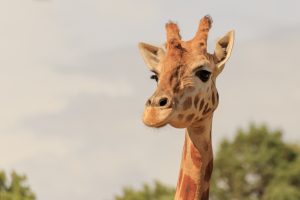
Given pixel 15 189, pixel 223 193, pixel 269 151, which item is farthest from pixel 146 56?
pixel 269 151

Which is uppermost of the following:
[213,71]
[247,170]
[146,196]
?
[247,170]

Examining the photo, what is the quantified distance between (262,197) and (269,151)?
4291mm

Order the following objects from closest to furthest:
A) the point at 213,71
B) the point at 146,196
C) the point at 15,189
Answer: the point at 213,71 → the point at 15,189 → the point at 146,196

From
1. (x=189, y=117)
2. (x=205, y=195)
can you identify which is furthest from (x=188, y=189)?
(x=189, y=117)

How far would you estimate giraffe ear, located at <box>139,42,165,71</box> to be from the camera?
17.4 meters

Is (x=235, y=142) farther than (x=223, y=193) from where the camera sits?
Yes

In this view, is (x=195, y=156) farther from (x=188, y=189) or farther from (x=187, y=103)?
(x=187, y=103)

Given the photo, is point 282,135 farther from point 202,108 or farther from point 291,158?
point 202,108

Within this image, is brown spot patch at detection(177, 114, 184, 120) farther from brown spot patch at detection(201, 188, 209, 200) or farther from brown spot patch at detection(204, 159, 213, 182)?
brown spot patch at detection(201, 188, 209, 200)

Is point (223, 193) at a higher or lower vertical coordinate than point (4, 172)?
higher

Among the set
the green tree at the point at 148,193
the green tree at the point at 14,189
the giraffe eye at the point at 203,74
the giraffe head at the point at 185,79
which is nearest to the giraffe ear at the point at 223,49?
the giraffe head at the point at 185,79

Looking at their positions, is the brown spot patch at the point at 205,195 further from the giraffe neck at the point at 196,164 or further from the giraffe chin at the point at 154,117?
the giraffe chin at the point at 154,117

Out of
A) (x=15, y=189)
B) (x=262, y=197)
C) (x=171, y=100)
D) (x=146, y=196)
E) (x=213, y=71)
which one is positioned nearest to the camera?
(x=171, y=100)

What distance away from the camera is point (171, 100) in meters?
15.5
